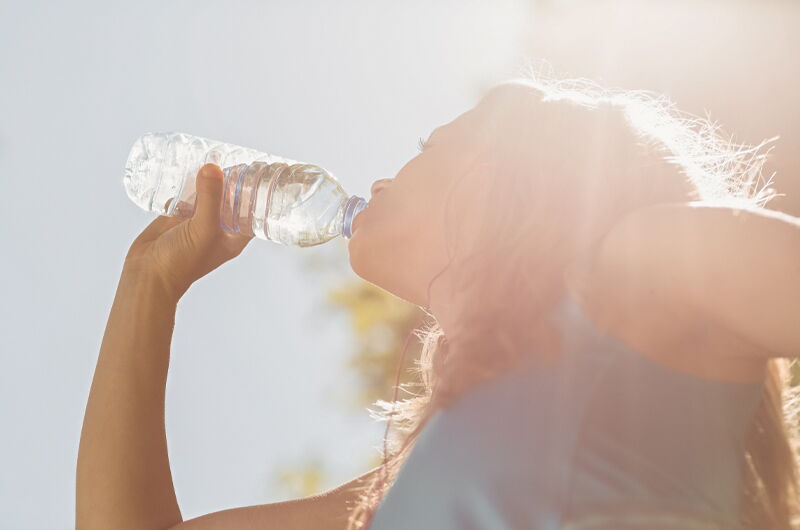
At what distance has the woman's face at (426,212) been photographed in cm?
147

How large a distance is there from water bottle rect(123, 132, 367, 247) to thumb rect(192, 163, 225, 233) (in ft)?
0.76

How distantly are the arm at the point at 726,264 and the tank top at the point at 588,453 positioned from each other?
13 centimetres

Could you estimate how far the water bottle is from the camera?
2.26m

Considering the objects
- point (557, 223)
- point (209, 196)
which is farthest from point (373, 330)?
point (557, 223)

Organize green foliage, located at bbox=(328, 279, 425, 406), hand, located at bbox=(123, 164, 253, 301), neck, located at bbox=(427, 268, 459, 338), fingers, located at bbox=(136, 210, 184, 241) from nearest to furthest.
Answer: neck, located at bbox=(427, 268, 459, 338) < hand, located at bbox=(123, 164, 253, 301) < fingers, located at bbox=(136, 210, 184, 241) < green foliage, located at bbox=(328, 279, 425, 406)

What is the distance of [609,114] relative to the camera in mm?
1419

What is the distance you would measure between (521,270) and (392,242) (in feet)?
0.98

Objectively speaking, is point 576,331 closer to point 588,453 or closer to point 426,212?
point 588,453

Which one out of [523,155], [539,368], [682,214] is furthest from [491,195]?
[682,214]

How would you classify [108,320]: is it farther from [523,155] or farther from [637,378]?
[637,378]

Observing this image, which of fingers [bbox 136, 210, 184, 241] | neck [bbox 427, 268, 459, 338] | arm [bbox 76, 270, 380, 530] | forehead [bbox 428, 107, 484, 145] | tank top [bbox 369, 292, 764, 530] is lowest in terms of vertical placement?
arm [bbox 76, 270, 380, 530]

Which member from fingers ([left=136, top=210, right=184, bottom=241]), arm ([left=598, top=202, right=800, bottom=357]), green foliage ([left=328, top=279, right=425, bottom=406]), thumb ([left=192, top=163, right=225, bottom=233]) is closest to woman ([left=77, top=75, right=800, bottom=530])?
arm ([left=598, top=202, right=800, bottom=357])

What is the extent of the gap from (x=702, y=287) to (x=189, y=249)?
1.21 m

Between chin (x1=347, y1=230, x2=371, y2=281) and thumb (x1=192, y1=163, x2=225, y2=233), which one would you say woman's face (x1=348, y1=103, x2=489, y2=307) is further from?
thumb (x1=192, y1=163, x2=225, y2=233)
